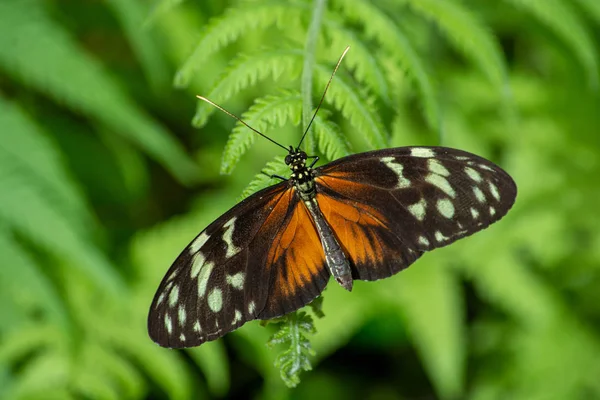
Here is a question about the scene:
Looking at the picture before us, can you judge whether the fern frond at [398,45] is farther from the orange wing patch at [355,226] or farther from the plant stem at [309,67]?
the orange wing patch at [355,226]

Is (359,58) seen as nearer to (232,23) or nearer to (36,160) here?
(232,23)

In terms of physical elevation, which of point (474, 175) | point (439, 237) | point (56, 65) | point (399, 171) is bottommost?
point (439, 237)

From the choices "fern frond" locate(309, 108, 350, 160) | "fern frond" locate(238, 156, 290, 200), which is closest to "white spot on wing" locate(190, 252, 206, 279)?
"fern frond" locate(238, 156, 290, 200)

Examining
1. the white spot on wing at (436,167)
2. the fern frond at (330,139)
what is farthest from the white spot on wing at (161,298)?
the white spot on wing at (436,167)

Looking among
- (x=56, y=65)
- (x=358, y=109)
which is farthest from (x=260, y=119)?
(x=56, y=65)

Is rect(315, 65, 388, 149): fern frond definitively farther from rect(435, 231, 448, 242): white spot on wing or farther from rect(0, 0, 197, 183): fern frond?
rect(0, 0, 197, 183): fern frond

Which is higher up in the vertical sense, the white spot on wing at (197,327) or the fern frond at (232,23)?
the fern frond at (232,23)
